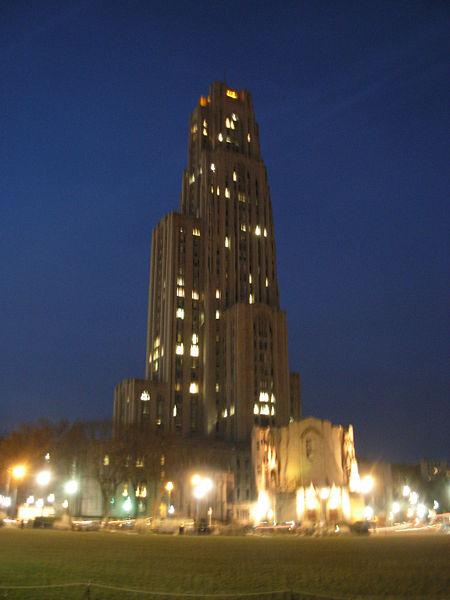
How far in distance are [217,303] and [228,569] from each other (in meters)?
133

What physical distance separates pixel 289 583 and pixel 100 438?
89896mm

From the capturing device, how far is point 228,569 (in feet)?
91.6

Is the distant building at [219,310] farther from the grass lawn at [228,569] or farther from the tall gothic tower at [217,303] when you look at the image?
the grass lawn at [228,569]

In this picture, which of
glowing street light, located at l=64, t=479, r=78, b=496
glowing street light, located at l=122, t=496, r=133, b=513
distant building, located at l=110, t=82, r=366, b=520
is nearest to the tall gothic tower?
distant building, located at l=110, t=82, r=366, b=520

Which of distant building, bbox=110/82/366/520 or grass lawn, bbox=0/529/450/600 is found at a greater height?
distant building, bbox=110/82/366/520

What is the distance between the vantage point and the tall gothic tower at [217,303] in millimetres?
149000

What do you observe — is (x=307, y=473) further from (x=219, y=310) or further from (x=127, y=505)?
(x=219, y=310)

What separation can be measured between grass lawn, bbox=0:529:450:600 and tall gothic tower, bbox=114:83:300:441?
103 m

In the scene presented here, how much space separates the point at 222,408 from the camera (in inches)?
6014

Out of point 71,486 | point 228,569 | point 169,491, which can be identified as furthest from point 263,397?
point 228,569

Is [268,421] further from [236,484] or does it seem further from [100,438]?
[100,438]

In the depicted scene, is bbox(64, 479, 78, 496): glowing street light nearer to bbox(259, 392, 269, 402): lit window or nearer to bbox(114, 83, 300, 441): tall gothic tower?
bbox(114, 83, 300, 441): tall gothic tower

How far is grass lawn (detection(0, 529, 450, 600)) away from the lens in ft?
73.2

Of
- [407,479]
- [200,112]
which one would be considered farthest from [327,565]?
[200,112]
